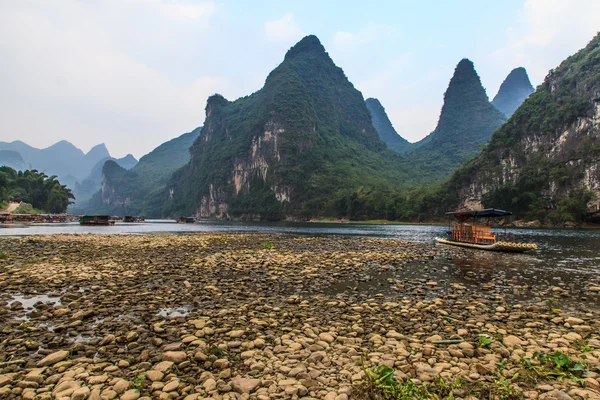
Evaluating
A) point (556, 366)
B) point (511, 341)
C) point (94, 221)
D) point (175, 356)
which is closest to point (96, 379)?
point (175, 356)

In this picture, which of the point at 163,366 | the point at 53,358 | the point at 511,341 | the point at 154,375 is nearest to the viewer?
the point at 154,375

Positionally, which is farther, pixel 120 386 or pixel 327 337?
pixel 327 337

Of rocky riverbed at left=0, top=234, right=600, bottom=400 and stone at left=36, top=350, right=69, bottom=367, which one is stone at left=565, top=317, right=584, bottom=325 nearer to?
rocky riverbed at left=0, top=234, right=600, bottom=400

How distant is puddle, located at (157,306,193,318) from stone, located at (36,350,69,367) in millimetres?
2513

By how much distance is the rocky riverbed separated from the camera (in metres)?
4.55

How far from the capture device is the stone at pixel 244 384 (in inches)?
176

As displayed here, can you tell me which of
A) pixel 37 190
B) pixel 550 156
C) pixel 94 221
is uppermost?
pixel 550 156

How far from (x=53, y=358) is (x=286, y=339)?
4.14 metres

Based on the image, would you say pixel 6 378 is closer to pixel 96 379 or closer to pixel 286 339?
pixel 96 379

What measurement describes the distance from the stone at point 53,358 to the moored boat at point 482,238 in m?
27.4

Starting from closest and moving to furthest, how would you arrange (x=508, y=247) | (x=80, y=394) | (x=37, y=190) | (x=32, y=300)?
(x=80, y=394) < (x=32, y=300) < (x=508, y=247) < (x=37, y=190)

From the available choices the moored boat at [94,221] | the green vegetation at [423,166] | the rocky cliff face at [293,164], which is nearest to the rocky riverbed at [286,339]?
the moored boat at [94,221]

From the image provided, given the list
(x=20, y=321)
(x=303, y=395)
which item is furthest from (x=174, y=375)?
(x=20, y=321)

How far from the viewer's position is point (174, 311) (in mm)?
8320
